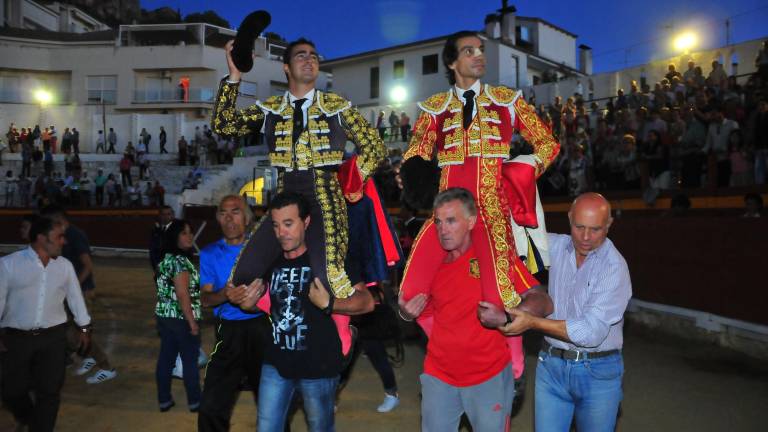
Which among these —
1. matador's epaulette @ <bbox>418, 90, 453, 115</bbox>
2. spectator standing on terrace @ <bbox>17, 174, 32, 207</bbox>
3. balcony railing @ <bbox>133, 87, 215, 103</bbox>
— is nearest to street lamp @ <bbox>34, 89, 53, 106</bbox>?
balcony railing @ <bbox>133, 87, 215, 103</bbox>

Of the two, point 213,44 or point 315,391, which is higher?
point 213,44

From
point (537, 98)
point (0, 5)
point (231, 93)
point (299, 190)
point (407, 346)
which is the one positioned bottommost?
point (407, 346)

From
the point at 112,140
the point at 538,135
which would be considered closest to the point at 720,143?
the point at 538,135

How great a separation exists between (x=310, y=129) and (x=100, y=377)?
479 cm

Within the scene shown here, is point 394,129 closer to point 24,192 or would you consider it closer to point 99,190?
point 99,190

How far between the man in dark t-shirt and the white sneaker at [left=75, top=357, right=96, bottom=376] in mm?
4936

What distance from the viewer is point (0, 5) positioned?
1667 inches

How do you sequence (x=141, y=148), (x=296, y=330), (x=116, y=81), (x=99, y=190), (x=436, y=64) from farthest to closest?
1. (x=116, y=81)
2. (x=141, y=148)
3. (x=436, y=64)
4. (x=99, y=190)
5. (x=296, y=330)

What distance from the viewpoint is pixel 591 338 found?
3.26 metres

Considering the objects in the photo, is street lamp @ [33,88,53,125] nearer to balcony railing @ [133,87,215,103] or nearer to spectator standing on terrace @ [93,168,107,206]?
balcony railing @ [133,87,215,103]

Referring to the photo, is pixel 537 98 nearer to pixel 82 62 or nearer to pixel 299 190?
pixel 299 190

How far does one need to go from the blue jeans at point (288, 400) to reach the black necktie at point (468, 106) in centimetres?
167

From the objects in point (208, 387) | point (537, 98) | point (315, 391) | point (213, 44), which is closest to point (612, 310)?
point (315, 391)

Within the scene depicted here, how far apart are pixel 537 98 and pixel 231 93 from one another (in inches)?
882
